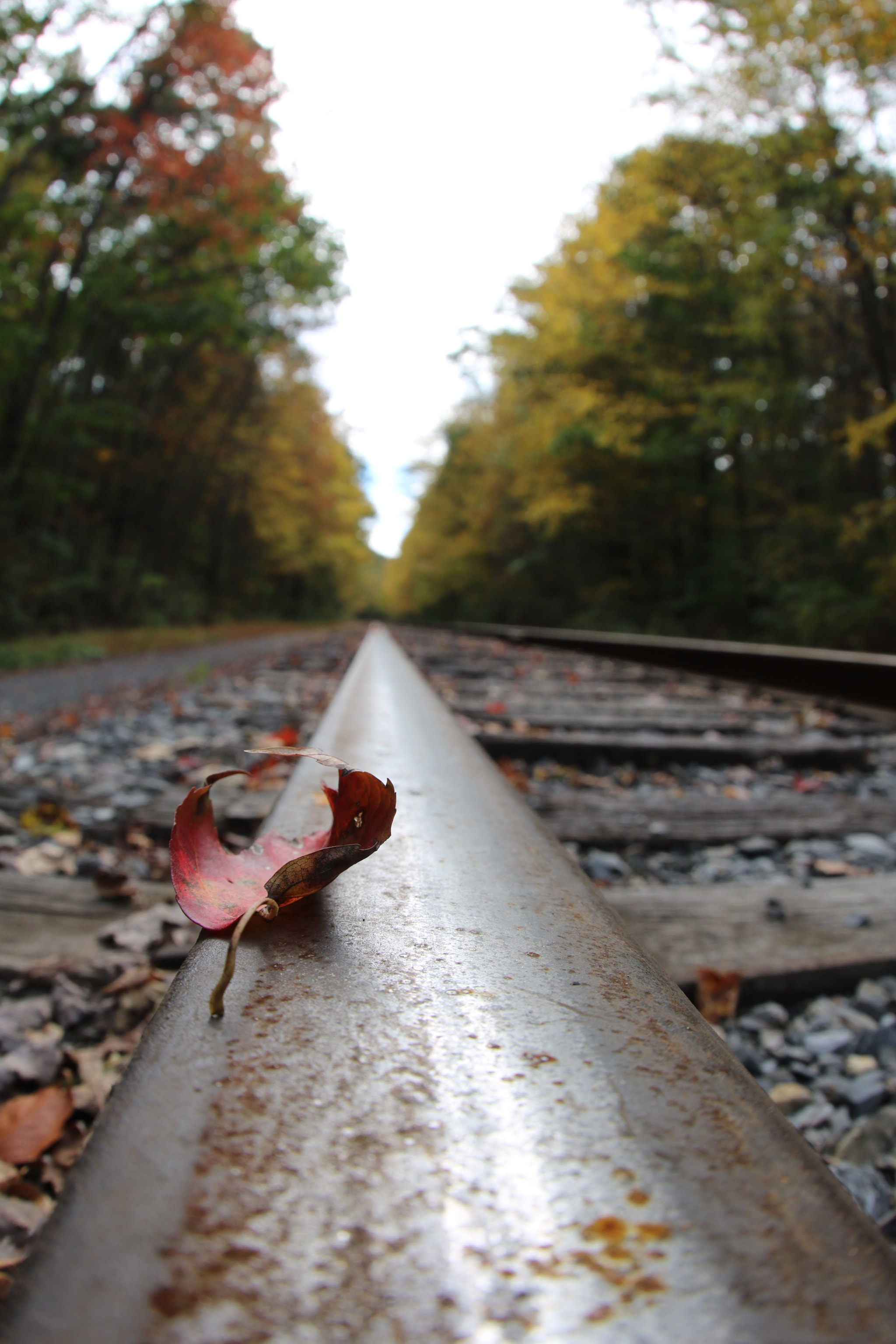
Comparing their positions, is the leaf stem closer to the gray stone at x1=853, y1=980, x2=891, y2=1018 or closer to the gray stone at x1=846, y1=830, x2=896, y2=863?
the gray stone at x1=853, y1=980, x2=891, y2=1018

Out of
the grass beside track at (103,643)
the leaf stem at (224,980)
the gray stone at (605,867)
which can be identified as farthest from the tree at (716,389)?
the leaf stem at (224,980)

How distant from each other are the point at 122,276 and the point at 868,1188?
51.7ft

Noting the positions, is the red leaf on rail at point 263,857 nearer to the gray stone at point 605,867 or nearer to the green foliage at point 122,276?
the gray stone at point 605,867

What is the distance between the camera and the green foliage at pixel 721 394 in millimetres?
10812

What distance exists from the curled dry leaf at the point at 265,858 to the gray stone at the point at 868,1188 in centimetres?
62

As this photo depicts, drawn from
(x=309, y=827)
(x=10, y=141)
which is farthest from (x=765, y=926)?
(x=10, y=141)

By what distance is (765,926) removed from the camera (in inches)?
51.8

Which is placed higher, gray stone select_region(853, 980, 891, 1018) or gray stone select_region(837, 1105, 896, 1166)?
gray stone select_region(853, 980, 891, 1018)

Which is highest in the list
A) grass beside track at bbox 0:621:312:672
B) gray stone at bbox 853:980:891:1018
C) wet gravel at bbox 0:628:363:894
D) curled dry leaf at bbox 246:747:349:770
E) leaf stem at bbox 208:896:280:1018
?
curled dry leaf at bbox 246:747:349:770

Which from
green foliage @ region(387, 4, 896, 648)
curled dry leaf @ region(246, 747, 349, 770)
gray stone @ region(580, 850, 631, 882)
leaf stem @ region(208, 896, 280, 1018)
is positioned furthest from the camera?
green foliage @ region(387, 4, 896, 648)

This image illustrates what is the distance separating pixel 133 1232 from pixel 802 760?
106 inches

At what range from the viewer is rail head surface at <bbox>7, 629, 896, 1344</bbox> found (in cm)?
27

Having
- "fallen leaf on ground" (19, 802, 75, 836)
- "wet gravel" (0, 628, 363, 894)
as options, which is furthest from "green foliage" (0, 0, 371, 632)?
"fallen leaf on ground" (19, 802, 75, 836)

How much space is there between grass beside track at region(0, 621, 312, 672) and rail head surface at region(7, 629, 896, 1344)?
9.35m
